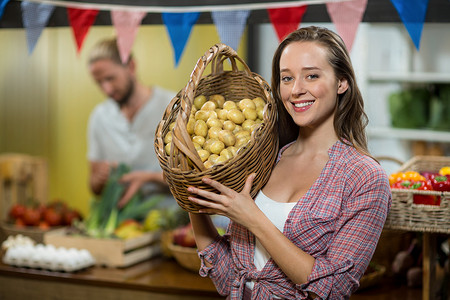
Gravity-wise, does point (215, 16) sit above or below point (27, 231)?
above

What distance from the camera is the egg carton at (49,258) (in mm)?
2922

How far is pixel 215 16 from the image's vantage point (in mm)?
2596

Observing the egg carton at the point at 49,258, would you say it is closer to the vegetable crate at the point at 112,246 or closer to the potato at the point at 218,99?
the vegetable crate at the point at 112,246

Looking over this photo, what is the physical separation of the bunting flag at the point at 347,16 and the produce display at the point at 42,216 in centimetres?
201

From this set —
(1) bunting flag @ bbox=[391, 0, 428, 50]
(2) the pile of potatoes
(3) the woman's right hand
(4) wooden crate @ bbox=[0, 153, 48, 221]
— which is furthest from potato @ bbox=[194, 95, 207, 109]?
(3) the woman's right hand

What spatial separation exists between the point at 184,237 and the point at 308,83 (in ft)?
4.89

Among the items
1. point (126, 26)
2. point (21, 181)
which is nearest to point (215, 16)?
point (126, 26)

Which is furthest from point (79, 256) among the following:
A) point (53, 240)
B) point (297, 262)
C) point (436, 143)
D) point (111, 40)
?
point (436, 143)

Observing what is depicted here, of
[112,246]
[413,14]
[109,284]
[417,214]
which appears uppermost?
[413,14]

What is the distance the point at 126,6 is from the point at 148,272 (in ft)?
4.29

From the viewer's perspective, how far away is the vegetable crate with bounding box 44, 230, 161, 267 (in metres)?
3.02

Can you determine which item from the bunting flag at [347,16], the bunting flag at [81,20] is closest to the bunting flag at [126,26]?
the bunting flag at [81,20]

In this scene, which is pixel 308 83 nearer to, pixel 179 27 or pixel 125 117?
pixel 179 27

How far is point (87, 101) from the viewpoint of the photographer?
532 centimetres
